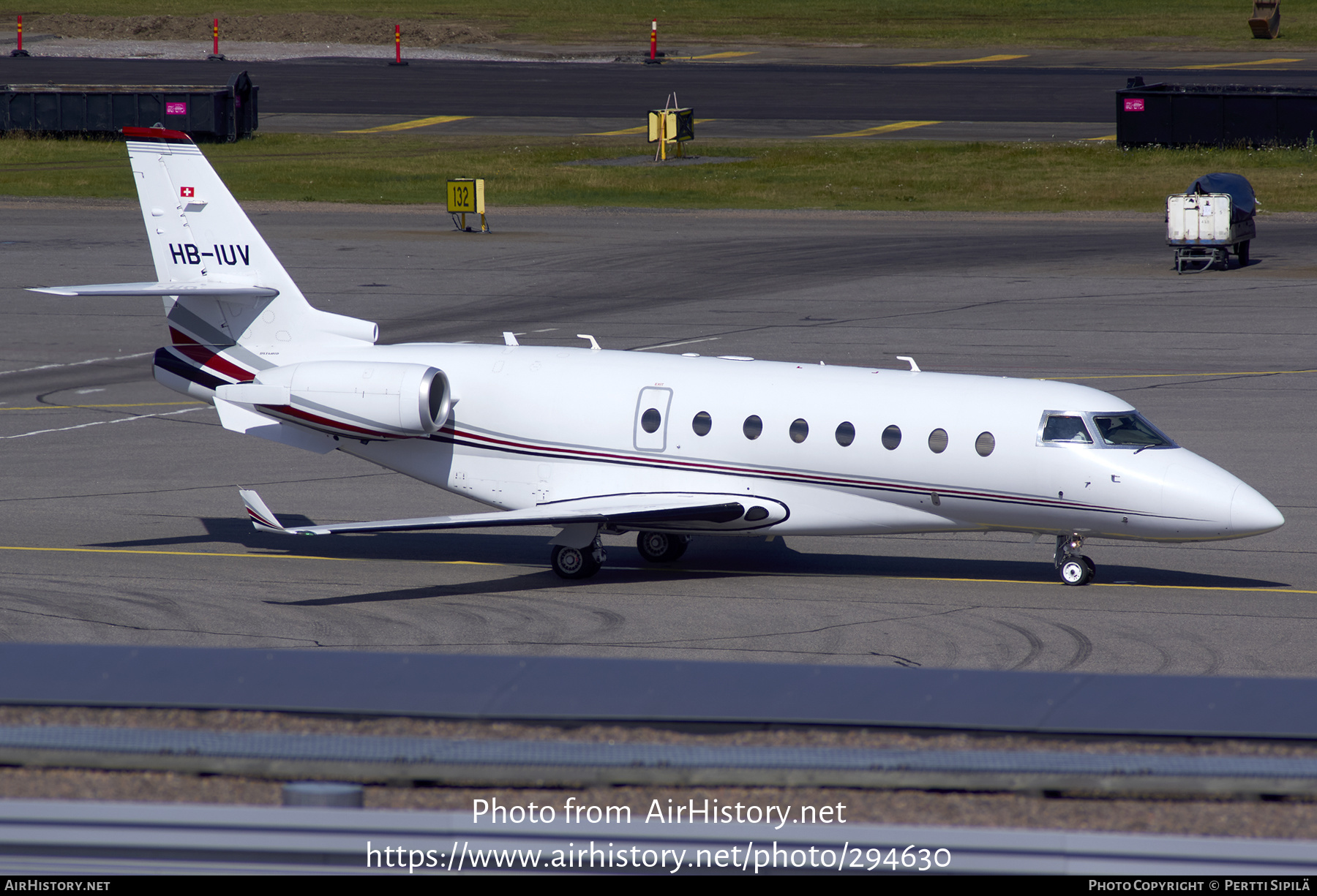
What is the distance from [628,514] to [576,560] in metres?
1.26

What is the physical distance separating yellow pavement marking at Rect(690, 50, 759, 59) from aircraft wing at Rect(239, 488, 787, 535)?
3209 inches

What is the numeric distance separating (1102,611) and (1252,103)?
159 feet

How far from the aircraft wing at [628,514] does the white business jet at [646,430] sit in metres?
0.03

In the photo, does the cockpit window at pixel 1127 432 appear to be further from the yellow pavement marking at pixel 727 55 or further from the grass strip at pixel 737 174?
the yellow pavement marking at pixel 727 55

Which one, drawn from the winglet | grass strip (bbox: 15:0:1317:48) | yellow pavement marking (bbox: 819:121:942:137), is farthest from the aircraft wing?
grass strip (bbox: 15:0:1317:48)

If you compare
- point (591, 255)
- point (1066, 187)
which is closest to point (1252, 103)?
point (1066, 187)

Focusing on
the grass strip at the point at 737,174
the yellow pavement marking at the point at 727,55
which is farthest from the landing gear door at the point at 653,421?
the yellow pavement marking at the point at 727,55

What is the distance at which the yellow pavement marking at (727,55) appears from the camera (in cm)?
9769

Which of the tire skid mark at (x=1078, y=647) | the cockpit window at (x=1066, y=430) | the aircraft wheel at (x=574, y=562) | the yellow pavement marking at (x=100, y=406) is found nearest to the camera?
the tire skid mark at (x=1078, y=647)

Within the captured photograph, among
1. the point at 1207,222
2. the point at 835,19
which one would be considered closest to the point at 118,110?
the point at 1207,222

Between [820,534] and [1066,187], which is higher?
[1066,187]

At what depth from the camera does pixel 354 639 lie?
17.4 metres

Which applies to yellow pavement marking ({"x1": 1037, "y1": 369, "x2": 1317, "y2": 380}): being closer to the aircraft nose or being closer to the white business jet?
the white business jet
